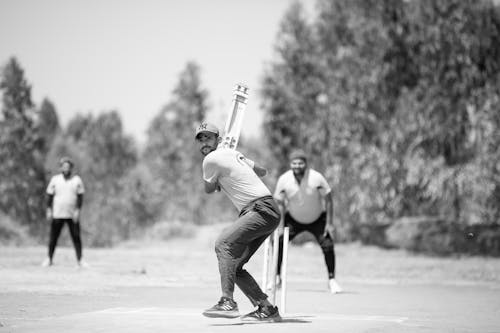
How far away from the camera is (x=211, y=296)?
11.6 meters

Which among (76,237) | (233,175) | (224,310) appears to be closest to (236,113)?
(233,175)

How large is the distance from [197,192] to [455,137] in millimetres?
30548

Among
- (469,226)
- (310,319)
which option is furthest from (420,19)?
(310,319)

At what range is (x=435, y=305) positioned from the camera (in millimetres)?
10719

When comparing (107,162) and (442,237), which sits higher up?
(107,162)

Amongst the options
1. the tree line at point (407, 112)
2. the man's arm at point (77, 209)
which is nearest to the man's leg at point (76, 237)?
A: the man's arm at point (77, 209)

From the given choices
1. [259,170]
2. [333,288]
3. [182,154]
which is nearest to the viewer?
[259,170]

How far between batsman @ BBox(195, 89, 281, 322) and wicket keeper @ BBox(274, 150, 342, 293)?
4508 millimetres

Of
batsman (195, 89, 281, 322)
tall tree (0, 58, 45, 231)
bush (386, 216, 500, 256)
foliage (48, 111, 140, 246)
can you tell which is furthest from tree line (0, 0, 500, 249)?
tall tree (0, 58, 45, 231)

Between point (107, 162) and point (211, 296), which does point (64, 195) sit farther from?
point (107, 162)

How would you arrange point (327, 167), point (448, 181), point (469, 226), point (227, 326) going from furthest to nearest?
point (327, 167)
point (448, 181)
point (469, 226)
point (227, 326)

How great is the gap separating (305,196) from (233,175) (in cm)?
488

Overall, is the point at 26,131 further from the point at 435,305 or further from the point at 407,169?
the point at 435,305

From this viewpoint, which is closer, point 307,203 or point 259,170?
point 259,170
